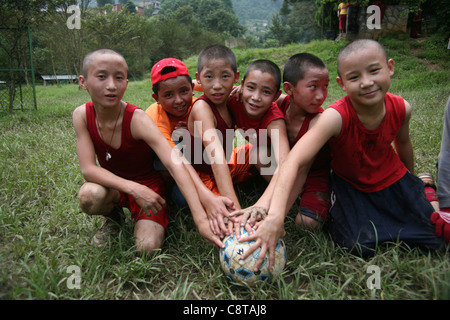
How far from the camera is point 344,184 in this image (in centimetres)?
249

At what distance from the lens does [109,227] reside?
2549mm

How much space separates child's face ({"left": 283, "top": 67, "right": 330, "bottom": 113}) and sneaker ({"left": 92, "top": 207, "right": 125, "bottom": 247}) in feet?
5.68

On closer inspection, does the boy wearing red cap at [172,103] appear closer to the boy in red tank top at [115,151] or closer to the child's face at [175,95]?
the child's face at [175,95]

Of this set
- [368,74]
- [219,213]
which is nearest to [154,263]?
[219,213]

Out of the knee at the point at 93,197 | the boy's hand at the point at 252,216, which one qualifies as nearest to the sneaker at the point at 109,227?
the knee at the point at 93,197

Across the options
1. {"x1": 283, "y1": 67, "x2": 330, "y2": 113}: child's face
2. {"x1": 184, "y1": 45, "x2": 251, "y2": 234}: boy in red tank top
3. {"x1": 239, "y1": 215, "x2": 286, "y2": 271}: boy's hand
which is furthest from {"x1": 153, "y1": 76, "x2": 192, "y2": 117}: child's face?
{"x1": 239, "y1": 215, "x2": 286, "y2": 271}: boy's hand

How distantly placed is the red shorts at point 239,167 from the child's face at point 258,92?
0.49 m

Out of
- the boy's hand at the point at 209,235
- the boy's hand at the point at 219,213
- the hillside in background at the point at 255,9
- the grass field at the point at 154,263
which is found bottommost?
the grass field at the point at 154,263

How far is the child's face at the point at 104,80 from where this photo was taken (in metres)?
2.31

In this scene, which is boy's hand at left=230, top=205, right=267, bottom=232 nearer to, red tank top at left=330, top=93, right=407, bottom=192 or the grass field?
the grass field

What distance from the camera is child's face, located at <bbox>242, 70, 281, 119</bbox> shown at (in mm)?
2484
